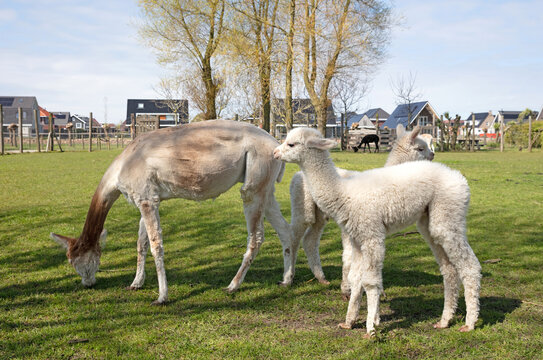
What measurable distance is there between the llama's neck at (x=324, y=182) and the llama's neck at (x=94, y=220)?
2.29 m

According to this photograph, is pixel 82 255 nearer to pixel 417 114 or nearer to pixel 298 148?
pixel 298 148

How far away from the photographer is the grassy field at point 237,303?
3656 millimetres

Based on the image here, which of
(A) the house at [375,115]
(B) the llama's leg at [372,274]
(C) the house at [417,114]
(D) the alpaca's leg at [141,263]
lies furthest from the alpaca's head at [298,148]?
(A) the house at [375,115]

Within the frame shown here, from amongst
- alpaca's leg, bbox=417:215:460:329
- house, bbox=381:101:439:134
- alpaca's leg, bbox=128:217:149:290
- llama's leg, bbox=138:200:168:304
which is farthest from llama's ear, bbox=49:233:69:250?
house, bbox=381:101:439:134

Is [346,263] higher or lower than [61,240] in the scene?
lower

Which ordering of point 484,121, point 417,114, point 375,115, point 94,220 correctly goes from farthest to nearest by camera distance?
1. point 484,121
2. point 375,115
3. point 417,114
4. point 94,220

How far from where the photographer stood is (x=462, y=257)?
3965 mm

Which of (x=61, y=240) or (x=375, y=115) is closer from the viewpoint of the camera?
(x=61, y=240)

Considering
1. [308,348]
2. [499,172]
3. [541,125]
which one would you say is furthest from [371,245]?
[541,125]

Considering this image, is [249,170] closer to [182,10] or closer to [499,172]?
[499,172]

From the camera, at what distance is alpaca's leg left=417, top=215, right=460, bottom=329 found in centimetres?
404

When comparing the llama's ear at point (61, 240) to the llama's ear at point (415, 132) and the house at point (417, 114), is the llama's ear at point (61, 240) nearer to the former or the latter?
the llama's ear at point (415, 132)

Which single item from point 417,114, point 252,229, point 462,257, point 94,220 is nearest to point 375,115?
point 417,114

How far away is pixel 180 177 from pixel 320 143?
66.3 inches
